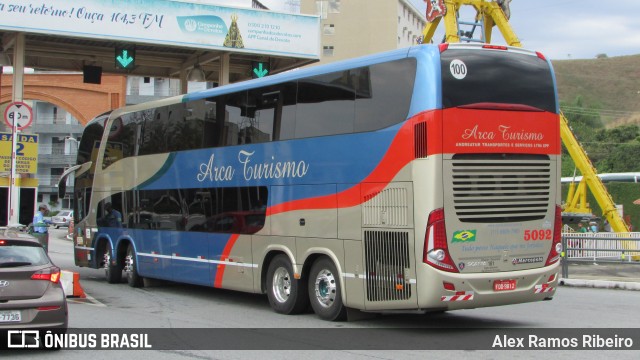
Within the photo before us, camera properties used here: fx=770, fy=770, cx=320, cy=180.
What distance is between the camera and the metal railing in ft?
68.5

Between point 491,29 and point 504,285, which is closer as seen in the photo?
point 504,285

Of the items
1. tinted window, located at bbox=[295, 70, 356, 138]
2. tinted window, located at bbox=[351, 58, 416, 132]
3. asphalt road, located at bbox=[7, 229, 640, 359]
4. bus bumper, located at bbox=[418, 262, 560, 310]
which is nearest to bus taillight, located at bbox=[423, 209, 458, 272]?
bus bumper, located at bbox=[418, 262, 560, 310]

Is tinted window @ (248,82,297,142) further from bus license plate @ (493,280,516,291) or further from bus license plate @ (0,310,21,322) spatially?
bus license plate @ (0,310,21,322)

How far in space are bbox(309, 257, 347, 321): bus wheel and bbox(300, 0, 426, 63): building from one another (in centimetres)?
7163

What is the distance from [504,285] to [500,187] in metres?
1.44

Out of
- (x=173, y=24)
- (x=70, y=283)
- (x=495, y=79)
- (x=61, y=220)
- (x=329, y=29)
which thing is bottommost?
(x=70, y=283)

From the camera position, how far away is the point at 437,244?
35.4 feet

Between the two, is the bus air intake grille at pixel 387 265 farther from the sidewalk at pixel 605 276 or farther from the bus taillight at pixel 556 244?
the sidewalk at pixel 605 276

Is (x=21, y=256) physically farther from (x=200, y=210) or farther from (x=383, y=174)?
(x=200, y=210)

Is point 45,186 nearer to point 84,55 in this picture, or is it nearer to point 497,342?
point 84,55

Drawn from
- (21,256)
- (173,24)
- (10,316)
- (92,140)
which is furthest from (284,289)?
(173,24)

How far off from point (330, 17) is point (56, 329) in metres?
79.1

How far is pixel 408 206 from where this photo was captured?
1114 cm

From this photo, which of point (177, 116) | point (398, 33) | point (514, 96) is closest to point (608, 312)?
point (514, 96)
